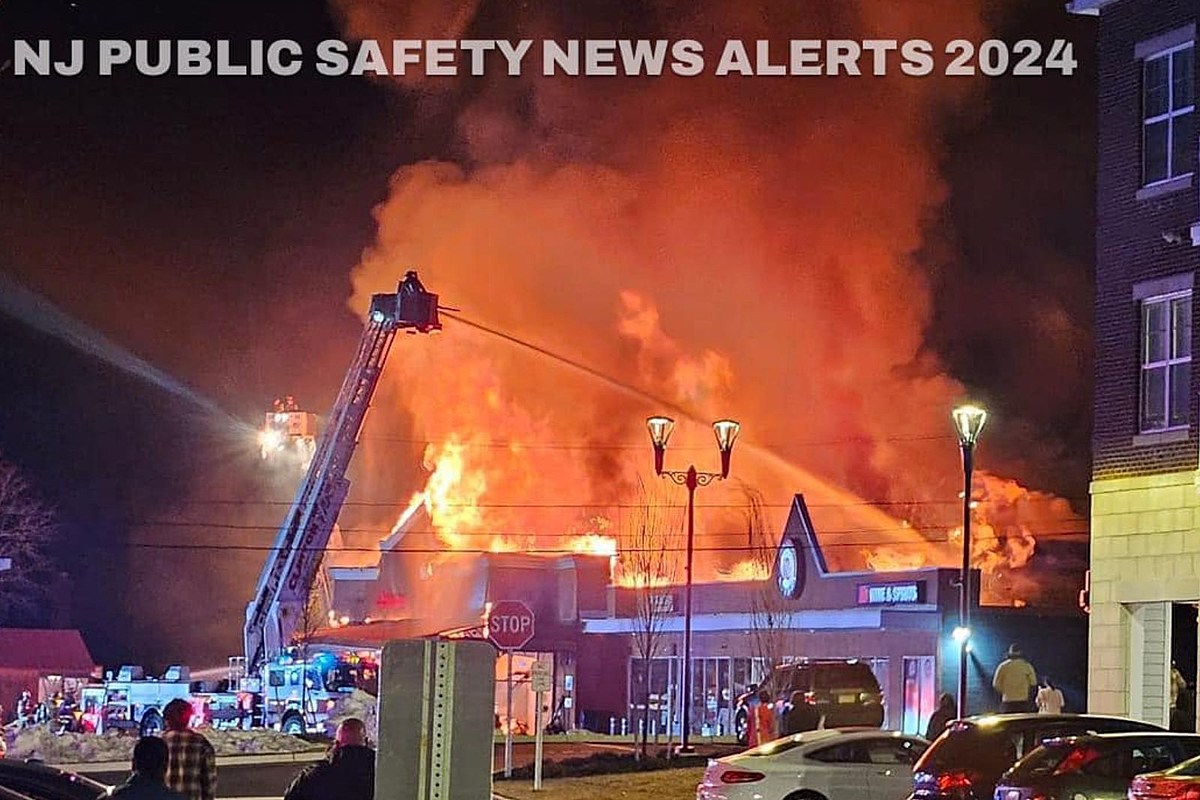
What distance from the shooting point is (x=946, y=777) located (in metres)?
17.9

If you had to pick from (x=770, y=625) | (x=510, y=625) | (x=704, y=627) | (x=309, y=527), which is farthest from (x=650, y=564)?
(x=510, y=625)

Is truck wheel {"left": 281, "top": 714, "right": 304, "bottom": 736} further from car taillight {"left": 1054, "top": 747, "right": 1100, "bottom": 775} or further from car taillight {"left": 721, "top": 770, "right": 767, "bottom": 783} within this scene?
car taillight {"left": 1054, "top": 747, "right": 1100, "bottom": 775}

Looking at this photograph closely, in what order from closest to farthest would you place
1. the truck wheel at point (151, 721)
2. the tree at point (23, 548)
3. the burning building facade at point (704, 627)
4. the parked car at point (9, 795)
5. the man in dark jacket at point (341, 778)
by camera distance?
the man in dark jacket at point (341, 778), the parked car at point (9, 795), the truck wheel at point (151, 721), the burning building facade at point (704, 627), the tree at point (23, 548)

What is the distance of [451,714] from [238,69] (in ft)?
172

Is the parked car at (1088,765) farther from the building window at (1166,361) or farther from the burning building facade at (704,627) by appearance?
the burning building facade at (704,627)

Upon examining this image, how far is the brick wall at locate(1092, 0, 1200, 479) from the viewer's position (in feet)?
86.2

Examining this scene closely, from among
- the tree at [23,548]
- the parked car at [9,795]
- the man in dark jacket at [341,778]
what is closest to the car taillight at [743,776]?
the parked car at [9,795]

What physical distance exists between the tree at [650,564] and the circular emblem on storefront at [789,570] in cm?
376

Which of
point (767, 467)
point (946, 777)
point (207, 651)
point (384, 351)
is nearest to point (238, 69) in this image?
point (384, 351)

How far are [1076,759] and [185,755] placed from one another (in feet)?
24.0

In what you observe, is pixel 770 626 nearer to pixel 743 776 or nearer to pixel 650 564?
pixel 650 564

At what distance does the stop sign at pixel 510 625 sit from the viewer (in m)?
25.0

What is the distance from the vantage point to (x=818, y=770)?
68.6 feet

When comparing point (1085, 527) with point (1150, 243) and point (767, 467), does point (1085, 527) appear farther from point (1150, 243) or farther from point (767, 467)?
point (1150, 243)
